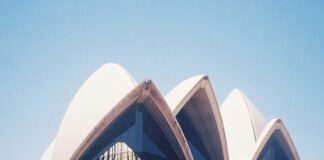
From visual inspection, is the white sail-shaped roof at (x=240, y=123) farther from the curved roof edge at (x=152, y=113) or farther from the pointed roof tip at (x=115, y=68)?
the pointed roof tip at (x=115, y=68)

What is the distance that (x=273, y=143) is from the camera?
2341 centimetres

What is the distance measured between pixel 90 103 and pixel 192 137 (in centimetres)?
698

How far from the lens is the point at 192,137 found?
2105cm

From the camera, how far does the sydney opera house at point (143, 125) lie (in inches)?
659

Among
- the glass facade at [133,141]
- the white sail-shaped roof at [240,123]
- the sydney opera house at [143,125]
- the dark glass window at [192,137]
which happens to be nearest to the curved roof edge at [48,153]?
the sydney opera house at [143,125]

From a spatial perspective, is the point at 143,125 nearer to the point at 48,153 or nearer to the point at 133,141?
the point at 133,141

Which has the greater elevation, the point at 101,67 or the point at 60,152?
the point at 101,67

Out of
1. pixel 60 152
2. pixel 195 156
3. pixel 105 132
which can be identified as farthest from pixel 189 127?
pixel 60 152

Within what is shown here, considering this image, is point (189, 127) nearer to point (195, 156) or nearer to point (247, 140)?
point (195, 156)

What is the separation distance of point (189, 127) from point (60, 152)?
27.5ft

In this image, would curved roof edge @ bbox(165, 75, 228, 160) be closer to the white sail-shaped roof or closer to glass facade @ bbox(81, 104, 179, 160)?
glass facade @ bbox(81, 104, 179, 160)

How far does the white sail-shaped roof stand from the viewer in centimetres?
2294

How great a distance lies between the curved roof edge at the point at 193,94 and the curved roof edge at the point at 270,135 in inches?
84.1

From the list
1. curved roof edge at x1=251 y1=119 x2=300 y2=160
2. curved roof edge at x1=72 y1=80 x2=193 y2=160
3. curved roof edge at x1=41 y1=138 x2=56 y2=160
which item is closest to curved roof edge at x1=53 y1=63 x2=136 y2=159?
curved roof edge at x1=72 y1=80 x2=193 y2=160
